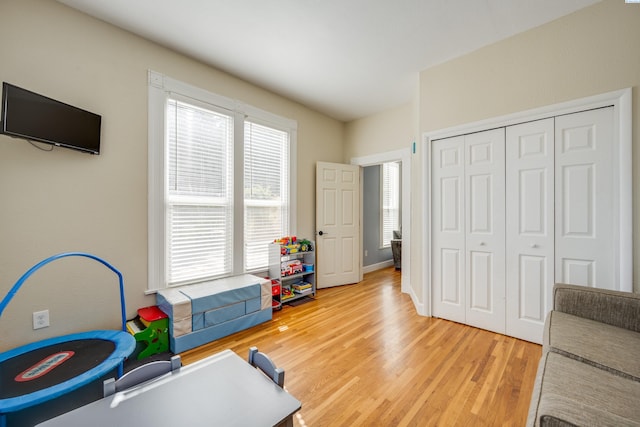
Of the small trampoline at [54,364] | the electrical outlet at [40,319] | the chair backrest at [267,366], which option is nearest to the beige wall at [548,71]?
the chair backrest at [267,366]

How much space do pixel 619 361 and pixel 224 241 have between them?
3.28 meters

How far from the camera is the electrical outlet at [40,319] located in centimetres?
200

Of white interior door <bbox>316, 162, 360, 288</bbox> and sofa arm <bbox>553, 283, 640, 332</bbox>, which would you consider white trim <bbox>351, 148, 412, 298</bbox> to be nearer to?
white interior door <bbox>316, 162, 360, 288</bbox>

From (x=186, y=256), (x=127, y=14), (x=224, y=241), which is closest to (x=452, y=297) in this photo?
(x=224, y=241)

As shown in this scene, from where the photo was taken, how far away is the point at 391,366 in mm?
2086

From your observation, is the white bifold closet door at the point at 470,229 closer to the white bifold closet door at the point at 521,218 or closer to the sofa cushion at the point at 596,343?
the white bifold closet door at the point at 521,218

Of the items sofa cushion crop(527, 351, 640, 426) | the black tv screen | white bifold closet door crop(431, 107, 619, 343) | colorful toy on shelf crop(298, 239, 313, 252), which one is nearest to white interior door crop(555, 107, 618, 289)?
white bifold closet door crop(431, 107, 619, 343)

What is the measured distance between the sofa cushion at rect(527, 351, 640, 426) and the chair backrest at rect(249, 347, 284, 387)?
96 cm

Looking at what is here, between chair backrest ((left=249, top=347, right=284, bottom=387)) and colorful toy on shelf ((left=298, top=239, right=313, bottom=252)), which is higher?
colorful toy on shelf ((left=298, top=239, right=313, bottom=252))

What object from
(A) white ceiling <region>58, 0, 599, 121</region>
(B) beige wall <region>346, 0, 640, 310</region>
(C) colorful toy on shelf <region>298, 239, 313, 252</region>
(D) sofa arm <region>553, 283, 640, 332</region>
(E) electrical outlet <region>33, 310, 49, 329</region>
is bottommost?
(E) electrical outlet <region>33, 310, 49, 329</region>

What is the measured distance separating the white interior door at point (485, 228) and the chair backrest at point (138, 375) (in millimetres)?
2841

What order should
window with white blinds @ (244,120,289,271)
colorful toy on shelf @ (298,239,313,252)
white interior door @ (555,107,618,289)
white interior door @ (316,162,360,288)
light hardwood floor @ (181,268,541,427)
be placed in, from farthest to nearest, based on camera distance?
white interior door @ (316,162,360,288) → colorful toy on shelf @ (298,239,313,252) → window with white blinds @ (244,120,289,271) → white interior door @ (555,107,618,289) → light hardwood floor @ (181,268,541,427)

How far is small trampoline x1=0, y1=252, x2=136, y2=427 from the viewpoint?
4.43 ft

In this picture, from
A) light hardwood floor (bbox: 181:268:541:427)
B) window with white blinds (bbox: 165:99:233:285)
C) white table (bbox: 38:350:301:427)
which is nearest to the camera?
white table (bbox: 38:350:301:427)
